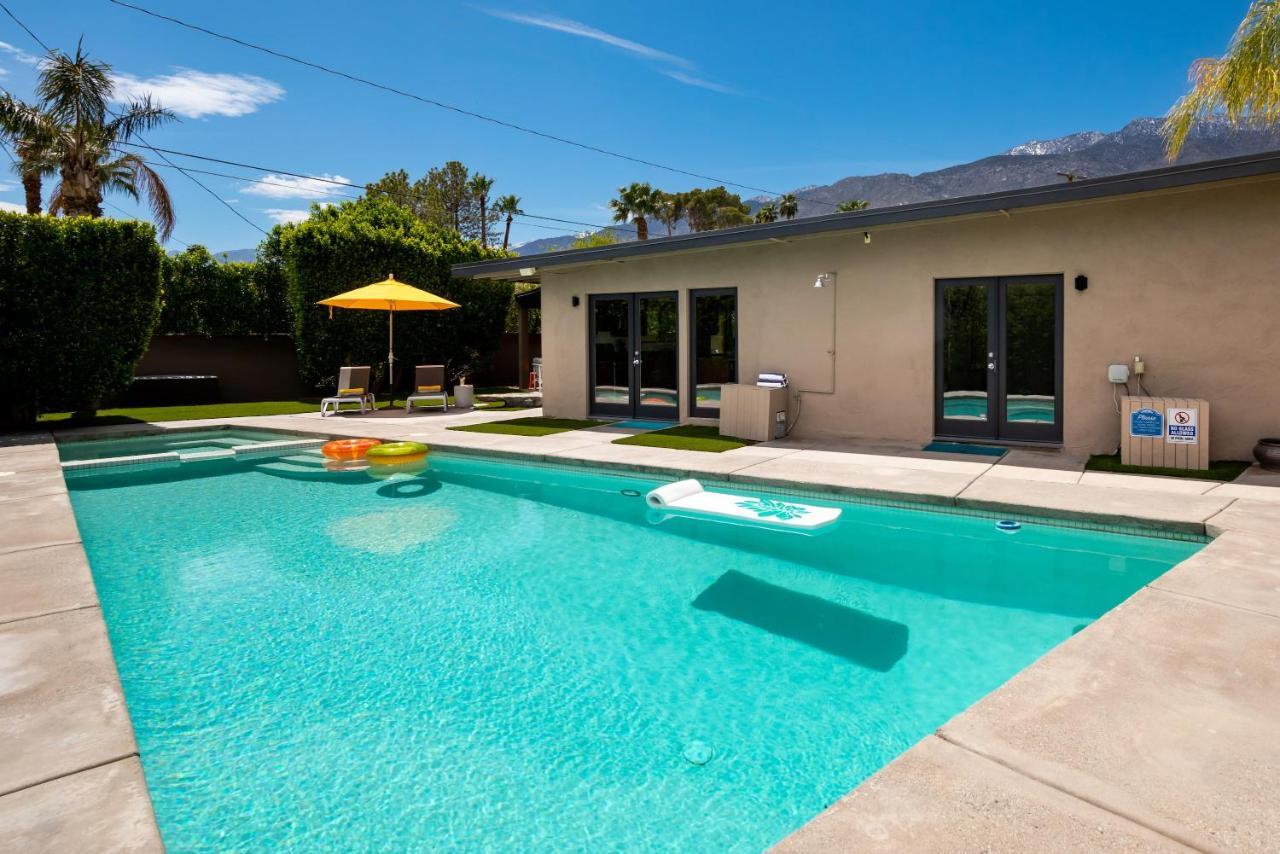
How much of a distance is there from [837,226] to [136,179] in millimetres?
23090

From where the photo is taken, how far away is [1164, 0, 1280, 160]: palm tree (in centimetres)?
902

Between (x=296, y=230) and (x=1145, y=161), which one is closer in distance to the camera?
(x=296, y=230)

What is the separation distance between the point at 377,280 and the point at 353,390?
12.5 feet

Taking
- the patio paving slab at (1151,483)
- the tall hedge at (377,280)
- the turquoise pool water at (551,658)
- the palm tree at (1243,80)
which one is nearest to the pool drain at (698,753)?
the turquoise pool water at (551,658)

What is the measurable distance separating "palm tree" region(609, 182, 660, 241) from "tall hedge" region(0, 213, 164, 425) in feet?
121

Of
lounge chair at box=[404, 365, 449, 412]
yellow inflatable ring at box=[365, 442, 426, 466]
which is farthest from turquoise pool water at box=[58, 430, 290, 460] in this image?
lounge chair at box=[404, 365, 449, 412]

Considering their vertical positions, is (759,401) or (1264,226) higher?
(1264,226)

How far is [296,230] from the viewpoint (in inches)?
628

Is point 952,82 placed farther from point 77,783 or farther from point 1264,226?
point 77,783

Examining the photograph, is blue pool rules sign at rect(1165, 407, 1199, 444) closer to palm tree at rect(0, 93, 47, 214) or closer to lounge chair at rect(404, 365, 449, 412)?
lounge chair at rect(404, 365, 449, 412)

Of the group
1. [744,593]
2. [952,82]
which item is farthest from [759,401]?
[952,82]

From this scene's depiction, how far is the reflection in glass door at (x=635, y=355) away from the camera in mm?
12055

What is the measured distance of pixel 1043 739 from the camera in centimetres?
232

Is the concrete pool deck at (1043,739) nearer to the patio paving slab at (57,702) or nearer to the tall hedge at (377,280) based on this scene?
the patio paving slab at (57,702)
